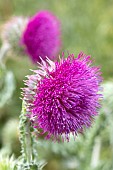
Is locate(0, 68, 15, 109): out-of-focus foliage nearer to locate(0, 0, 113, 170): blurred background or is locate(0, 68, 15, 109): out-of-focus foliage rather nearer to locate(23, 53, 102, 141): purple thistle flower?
locate(0, 0, 113, 170): blurred background

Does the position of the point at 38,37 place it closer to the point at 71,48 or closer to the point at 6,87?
the point at 6,87

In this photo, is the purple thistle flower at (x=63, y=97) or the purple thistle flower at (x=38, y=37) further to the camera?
the purple thistle flower at (x=38, y=37)

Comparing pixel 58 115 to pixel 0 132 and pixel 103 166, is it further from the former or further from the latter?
pixel 0 132

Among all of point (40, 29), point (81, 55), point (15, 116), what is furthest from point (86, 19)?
point (81, 55)

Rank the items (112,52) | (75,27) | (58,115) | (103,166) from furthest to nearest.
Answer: (75,27) → (112,52) → (103,166) → (58,115)

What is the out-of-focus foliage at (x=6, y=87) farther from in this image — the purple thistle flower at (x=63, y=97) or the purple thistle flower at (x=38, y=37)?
the purple thistle flower at (x=63, y=97)

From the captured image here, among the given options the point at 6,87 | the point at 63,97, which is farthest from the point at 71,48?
the point at 63,97

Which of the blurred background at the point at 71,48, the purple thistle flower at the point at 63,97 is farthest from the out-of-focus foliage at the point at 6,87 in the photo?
the purple thistle flower at the point at 63,97
